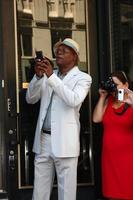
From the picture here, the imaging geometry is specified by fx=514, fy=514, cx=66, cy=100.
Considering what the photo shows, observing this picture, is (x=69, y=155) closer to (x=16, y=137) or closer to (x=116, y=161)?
(x=116, y=161)

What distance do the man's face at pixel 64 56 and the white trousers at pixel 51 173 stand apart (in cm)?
68

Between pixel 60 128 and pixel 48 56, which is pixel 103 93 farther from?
pixel 48 56

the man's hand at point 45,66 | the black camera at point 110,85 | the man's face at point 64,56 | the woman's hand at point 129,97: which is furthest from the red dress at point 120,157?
the man's hand at point 45,66

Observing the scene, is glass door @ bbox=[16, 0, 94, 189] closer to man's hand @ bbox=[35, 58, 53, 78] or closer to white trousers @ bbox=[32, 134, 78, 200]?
white trousers @ bbox=[32, 134, 78, 200]

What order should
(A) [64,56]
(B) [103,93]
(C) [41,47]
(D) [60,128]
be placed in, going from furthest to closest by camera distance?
1. (C) [41,47]
2. (B) [103,93]
3. (A) [64,56]
4. (D) [60,128]

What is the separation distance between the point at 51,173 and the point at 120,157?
65 centimetres

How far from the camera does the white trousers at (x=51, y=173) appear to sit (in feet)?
15.1

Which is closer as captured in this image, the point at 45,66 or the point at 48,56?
the point at 45,66

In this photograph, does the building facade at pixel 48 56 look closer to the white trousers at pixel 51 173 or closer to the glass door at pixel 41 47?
the glass door at pixel 41 47

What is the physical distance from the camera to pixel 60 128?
4.58 m

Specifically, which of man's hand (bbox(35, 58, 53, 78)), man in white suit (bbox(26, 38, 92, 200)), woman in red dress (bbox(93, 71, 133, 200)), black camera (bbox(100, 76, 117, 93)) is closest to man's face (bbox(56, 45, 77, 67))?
man in white suit (bbox(26, 38, 92, 200))

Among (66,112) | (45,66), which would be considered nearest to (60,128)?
(66,112)

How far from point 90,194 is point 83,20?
1.86 meters

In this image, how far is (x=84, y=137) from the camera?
547cm
